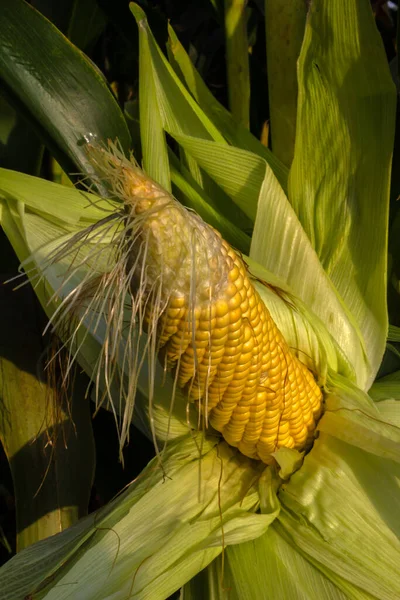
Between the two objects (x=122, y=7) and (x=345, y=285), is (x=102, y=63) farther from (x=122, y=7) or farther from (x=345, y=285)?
(x=345, y=285)

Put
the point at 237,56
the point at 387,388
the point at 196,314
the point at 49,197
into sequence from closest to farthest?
the point at 196,314, the point at 49,197, the point at 387,388, the point at 237,56

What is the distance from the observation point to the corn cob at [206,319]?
1.60 feet

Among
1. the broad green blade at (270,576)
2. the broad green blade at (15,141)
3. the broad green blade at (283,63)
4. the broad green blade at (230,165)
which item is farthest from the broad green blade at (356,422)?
the broad green blade at (15,141)

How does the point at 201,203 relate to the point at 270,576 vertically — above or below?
above

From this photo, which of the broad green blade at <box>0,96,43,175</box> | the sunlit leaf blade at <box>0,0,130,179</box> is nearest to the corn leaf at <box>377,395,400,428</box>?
the sunlit leaf blade at <box>0,0,130,179</box>

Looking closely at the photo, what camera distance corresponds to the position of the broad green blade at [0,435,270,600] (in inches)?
23.0

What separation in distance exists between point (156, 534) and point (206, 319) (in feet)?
0.77

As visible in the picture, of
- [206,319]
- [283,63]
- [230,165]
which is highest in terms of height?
[283,63]

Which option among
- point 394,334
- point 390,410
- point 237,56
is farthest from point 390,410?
point 237,56

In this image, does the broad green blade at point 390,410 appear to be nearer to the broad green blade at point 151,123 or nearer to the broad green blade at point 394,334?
the broad green blade at point 394,334

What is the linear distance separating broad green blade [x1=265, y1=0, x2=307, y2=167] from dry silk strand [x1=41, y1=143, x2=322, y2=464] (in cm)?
32

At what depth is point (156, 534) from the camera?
61 centimetres

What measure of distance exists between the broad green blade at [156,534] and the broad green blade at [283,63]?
0.41 m

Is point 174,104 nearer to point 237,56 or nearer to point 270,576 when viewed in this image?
point 237,56
